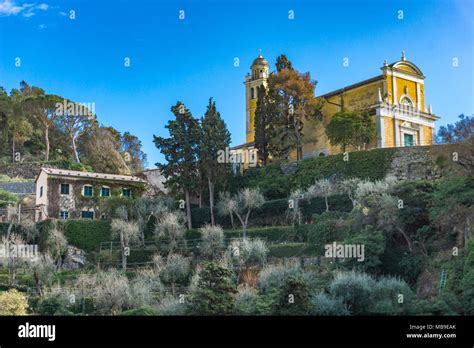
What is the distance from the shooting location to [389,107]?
141ft

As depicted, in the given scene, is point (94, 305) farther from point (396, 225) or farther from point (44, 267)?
point (396, 225)

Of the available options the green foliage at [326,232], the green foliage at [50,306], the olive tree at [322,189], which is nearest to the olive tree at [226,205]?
the olive tree at [322,189]

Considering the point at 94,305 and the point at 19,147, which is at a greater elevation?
the point at 19,147

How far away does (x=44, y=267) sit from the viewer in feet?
99.7

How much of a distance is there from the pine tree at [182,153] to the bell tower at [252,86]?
35.1ft

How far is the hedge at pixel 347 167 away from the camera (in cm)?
3784

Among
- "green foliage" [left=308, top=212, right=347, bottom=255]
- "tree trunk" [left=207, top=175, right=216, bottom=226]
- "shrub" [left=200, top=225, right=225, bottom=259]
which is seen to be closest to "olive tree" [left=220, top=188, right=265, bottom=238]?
"tree trunk" [left=207, top=175, right=216, bottom=226]

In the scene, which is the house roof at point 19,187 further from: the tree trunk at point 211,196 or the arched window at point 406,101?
the arched window at point 406,101

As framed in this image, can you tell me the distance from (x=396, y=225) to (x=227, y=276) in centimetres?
811

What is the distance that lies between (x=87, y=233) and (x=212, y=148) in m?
8.22

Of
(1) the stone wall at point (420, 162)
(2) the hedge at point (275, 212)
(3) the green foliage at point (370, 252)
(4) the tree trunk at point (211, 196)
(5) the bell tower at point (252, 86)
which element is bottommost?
(3) the green foliage at point (370, 252)
